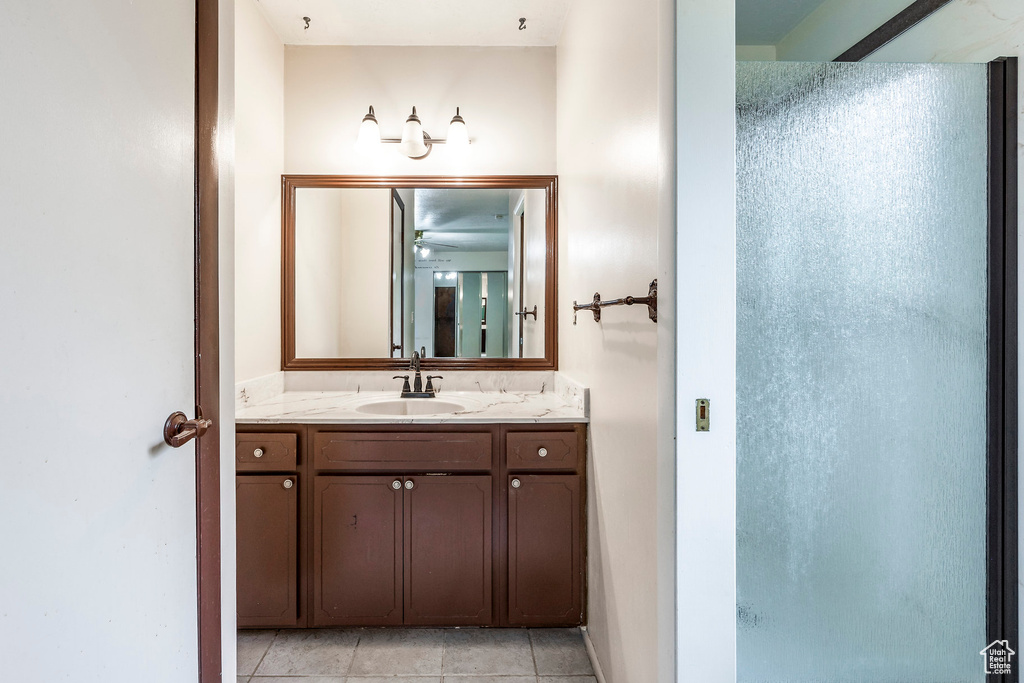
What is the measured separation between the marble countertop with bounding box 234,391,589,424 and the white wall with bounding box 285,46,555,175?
1.09m

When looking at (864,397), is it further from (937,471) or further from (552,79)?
(552,79)

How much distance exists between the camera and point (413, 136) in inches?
93.1

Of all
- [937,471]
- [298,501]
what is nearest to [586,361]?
[937,471]

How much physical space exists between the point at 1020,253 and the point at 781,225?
1.98ft

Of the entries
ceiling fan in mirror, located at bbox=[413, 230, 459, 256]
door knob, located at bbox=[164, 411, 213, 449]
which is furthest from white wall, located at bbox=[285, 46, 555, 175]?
door knob, located at bbox=[164, 411, 213, 449]

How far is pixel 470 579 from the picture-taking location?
6.30ft

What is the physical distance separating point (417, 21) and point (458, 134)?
0.50m

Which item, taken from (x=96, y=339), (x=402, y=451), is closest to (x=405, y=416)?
(x=402, y=451)

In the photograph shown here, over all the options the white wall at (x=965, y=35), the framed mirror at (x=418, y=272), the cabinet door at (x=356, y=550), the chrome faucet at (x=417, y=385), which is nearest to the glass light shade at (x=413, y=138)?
the framed mirror at (x=418, y=272)

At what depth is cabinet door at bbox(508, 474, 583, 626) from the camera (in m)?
1.93

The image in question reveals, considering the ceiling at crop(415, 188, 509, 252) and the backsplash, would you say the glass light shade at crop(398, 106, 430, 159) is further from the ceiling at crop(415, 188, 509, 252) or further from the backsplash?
the backsplash

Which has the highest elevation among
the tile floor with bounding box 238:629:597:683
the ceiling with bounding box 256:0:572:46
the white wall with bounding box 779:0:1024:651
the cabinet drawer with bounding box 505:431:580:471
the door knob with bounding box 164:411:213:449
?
the ceiling with bounding box 256:0:572:46

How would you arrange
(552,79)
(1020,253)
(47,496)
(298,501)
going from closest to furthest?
1. (47,496)
2. (1020,253)
3. (298,501)
4. (552,79)

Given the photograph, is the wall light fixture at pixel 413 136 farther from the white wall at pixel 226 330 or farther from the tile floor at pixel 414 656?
the tile floor at pixel 414 656
